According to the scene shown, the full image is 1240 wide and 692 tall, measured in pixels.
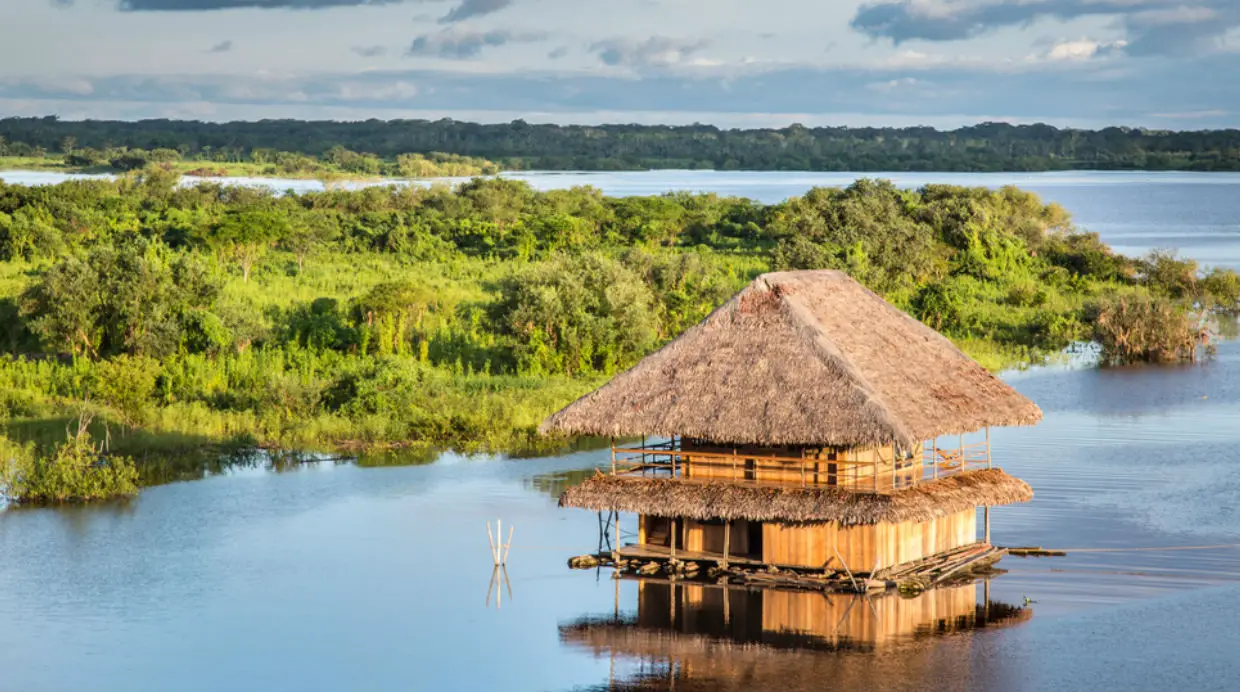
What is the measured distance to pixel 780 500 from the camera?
21906 mm

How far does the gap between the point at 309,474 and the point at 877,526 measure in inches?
540

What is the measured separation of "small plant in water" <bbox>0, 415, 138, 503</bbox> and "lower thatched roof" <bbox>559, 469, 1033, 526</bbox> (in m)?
10.4

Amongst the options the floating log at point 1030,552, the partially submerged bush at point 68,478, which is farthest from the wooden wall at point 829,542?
the partially submerged bush at point 68,478

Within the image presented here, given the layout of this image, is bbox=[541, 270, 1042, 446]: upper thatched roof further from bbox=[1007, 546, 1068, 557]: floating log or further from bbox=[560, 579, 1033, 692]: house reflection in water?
bbox=[560, 579, 1033, 692]: house reflection in water

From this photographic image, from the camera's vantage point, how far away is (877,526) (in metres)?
22.1

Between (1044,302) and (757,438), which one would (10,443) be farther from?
(1044,302)

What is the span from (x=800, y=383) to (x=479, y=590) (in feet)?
17.8

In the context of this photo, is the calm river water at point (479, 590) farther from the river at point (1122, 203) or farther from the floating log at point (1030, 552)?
the river at point (1122, 203)

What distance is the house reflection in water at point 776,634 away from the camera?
62.8ft

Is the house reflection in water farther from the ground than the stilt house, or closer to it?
closer to it

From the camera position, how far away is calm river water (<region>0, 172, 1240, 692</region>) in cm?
1952

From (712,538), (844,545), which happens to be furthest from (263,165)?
(844,545)

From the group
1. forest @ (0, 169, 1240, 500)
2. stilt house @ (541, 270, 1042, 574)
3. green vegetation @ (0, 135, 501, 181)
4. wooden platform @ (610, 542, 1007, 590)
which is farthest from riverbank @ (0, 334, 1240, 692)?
green vegetation @ (0, 135, 501, 181)

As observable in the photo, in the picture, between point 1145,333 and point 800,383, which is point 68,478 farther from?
point 1145,333
